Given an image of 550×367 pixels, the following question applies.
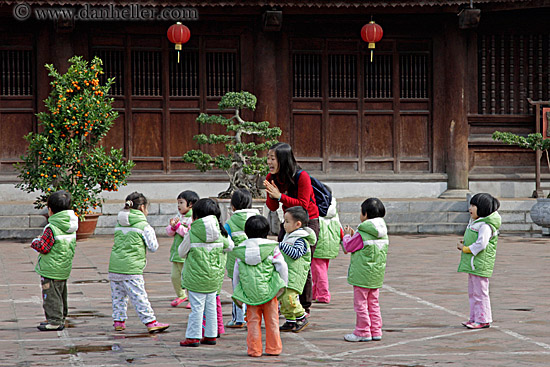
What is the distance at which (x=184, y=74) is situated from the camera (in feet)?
54.3

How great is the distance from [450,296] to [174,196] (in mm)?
8477

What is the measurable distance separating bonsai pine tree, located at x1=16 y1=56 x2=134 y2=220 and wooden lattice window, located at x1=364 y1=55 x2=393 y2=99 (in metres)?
5.69

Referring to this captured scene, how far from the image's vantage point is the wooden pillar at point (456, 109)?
54.9 feet

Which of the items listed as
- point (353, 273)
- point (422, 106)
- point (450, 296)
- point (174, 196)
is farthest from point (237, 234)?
point (422, 106)

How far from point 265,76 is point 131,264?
32.3ft

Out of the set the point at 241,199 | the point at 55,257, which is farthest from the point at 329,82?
the point at 55,257

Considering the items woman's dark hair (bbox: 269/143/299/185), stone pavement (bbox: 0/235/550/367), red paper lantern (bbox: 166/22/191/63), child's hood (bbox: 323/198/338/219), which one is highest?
red paper lantern (bbox: 166/22/191/63)

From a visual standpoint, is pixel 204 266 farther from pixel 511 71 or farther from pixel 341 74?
pixel 511 71

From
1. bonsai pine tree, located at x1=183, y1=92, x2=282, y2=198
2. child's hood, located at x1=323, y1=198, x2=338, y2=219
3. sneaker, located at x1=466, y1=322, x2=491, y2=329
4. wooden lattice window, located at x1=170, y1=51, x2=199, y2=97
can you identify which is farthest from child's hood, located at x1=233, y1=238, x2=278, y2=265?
wooden lattice window, located at x1=170, y1=51, x2=199, y2=97

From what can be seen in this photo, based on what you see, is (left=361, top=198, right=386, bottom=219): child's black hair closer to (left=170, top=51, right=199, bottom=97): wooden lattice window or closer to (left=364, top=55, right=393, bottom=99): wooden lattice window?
(left=170, top=51, right=199, bottom=97): wooden lattice window

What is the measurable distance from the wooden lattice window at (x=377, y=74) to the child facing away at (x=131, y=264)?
1065cm

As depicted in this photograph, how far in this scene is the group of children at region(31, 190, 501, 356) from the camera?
20.4 feet

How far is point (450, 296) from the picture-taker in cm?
892

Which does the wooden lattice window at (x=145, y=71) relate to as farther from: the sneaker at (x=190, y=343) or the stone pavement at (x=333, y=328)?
the sneaker at (x=190, y=343)
